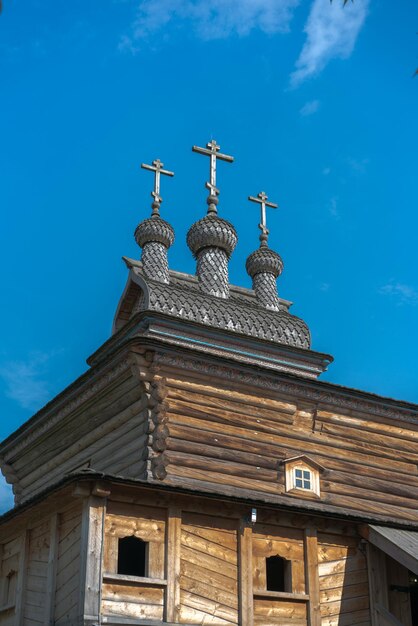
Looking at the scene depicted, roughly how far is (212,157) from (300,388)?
31.7ft

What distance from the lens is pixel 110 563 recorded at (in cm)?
1305

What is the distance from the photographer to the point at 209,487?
638 inches

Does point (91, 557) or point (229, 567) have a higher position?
point (229, 567)

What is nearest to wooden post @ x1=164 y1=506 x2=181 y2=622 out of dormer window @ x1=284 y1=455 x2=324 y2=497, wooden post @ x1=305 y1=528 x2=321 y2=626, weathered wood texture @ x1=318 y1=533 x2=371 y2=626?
wooden post @ x1=305 y1=528 x2=321 y2=626

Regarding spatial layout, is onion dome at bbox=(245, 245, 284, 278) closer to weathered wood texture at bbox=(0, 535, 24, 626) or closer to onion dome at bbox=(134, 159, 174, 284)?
onion dome at bbox=(134, 159, 174, 284)

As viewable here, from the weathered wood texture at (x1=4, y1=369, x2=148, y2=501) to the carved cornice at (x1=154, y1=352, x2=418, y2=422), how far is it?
40.0 inches

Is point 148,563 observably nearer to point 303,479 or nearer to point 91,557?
point 91,557

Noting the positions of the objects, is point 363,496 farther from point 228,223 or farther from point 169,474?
point 228,223

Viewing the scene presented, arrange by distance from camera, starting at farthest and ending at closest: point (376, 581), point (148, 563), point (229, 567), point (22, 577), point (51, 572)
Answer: point (376, 581) → point (22, 577) → point (229, 567) → point (51, 572) → point (148, 563)

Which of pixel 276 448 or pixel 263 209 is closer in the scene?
pixel 276 448

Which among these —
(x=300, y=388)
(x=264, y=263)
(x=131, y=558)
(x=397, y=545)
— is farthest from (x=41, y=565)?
(x=264, y=263)

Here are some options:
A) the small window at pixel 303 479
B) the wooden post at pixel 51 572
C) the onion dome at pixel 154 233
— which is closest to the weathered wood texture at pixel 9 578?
the wooden post at pixel 51 572

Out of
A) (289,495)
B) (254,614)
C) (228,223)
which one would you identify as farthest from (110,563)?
(228,223)

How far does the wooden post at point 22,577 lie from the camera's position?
47.9 ft
